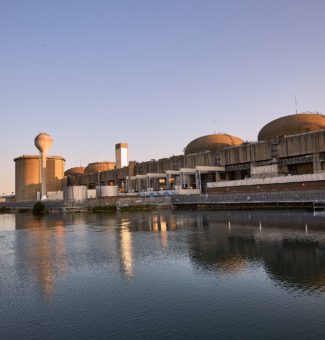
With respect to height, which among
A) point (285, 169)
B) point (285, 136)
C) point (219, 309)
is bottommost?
point (219, 309)

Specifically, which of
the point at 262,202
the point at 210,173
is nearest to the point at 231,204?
the point at 262,202

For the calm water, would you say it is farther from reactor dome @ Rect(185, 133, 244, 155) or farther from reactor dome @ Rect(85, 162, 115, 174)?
reactor dome @ Rect(85, 162, 115, 174)

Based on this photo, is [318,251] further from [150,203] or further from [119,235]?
[150,203]

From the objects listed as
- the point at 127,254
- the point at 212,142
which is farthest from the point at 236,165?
the point at 127,254

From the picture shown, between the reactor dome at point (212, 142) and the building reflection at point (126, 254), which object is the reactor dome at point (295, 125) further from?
the building reflection at point (126, 254)

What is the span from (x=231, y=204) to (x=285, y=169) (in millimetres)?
20038

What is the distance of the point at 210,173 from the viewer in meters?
104

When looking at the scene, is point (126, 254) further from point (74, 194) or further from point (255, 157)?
point (74, 194)

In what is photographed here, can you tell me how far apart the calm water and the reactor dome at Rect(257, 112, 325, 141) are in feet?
205

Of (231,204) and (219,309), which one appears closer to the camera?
(219,309)

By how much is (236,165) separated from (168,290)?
82615 millimetres

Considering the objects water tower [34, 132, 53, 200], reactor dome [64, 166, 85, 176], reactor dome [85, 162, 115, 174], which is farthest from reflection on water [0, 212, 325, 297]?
reactor dome [64, 166, 85, 176]

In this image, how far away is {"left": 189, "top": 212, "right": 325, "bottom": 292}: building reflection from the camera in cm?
1964

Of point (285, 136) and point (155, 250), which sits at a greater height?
point (285, 136)
